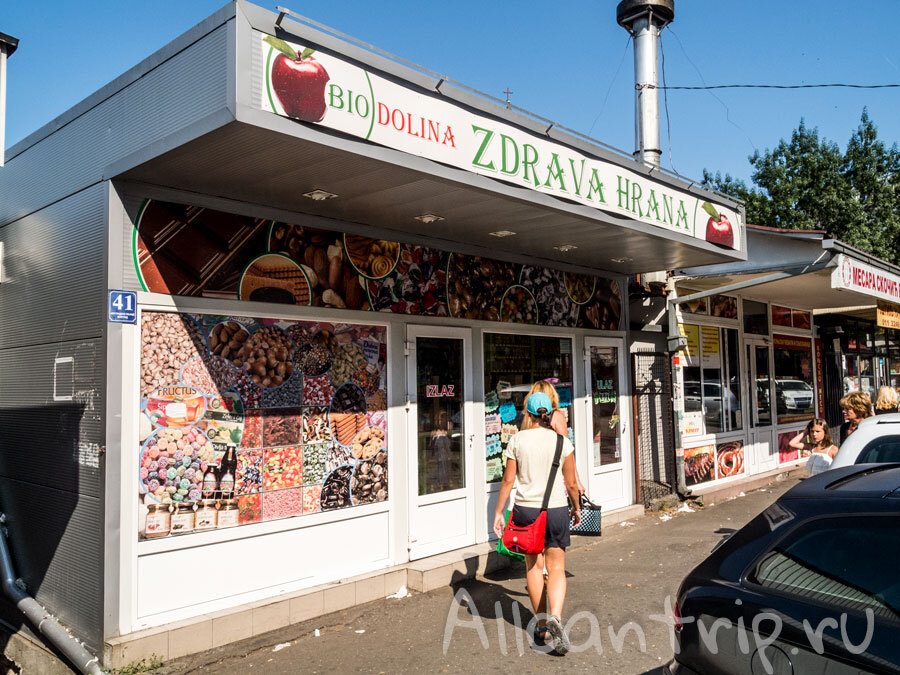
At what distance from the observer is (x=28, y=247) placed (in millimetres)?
6113

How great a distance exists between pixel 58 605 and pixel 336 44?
460cm

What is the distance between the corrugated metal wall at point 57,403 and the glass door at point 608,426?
5977 mm

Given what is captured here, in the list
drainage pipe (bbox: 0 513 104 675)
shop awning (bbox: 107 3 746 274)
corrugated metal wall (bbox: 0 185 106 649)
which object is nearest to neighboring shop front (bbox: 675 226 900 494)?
shop awning (bbox: 107 3 746 274)

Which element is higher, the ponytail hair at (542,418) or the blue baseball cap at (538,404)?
the blue baseball cap at (538,404)

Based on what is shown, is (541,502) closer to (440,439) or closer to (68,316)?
(440,439)

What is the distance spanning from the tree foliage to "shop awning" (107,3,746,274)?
20579 millimetres

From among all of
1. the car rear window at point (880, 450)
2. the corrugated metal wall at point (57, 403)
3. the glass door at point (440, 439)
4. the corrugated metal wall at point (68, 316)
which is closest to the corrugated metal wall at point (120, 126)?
the corrugated metal wall at point (68, 316)

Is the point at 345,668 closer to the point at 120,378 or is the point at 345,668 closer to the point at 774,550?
the point at 120,378

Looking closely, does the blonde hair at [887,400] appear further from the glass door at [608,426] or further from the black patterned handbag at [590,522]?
the black patterned handbag at [590,522]

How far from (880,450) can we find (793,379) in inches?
416

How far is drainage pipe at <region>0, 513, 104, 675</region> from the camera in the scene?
482 cm

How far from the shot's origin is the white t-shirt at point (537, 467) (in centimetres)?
515

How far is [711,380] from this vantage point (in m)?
11.9

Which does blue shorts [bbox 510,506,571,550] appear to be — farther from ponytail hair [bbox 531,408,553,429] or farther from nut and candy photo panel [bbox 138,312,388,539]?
nut and candy photo panel [bbox 138,312,388,539]
